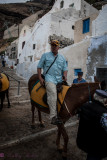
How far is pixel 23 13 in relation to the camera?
63.2 m

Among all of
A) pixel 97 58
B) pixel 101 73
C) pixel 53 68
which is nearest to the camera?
pixel 53 68

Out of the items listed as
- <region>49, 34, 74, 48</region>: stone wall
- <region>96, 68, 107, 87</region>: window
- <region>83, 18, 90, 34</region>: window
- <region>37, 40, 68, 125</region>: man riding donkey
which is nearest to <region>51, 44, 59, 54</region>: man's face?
<region>37, 40, 68, 125</region>: man riding donkey

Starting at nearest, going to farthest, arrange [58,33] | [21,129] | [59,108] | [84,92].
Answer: [84,92] < [59,108] < [21,129] < [58,33]

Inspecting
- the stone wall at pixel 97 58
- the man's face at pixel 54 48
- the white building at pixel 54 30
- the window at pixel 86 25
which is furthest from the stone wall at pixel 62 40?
the man's face at pixel 54 48

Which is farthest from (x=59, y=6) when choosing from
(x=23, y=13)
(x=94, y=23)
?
(x=23, y=13)

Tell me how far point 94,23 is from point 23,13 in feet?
208

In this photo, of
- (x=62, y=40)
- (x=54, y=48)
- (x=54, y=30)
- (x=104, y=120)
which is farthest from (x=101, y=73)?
(x=54, y=30)

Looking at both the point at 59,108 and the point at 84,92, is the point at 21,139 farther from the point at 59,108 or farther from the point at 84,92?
the point at 84,92

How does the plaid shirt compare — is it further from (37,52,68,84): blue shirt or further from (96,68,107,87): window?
(96,68,107,87): window

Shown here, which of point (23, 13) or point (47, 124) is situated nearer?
point (47, 124)

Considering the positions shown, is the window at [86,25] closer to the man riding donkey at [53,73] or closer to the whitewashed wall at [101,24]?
the whitewashed wall at [101,24]

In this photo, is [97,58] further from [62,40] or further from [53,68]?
[62,40]

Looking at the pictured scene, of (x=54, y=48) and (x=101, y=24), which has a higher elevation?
(x=101, y=24)

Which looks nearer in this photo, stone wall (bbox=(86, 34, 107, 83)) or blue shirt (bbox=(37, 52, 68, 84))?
blue shirt (bbox=(37, 52, 68, 84))
